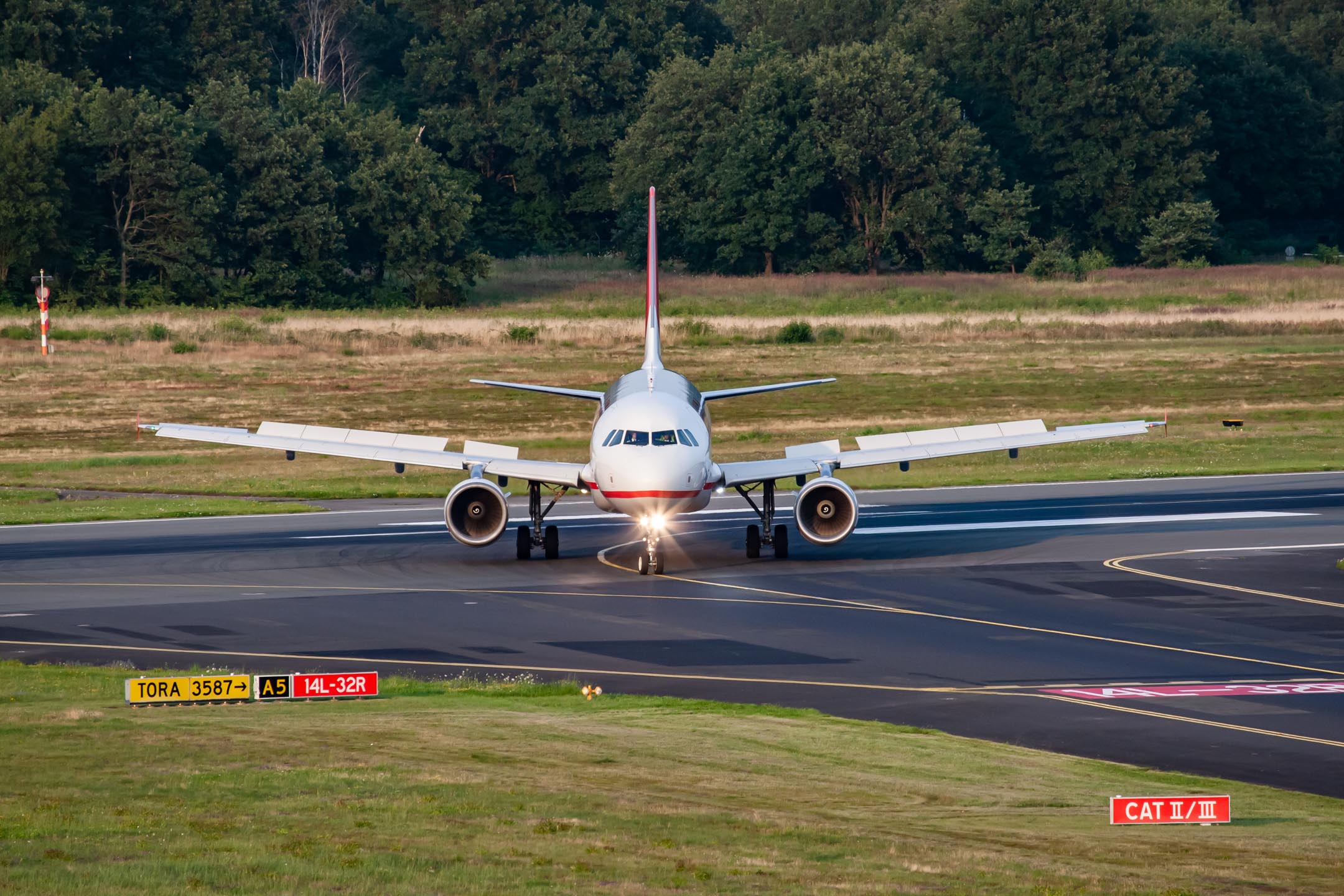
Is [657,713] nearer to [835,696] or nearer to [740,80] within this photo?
[835,696]

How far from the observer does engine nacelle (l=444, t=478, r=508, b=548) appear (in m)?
38.9

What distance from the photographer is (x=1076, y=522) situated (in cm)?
4631

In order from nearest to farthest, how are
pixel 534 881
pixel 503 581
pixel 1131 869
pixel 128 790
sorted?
pixel 534 881 < pixel 1131 869 < pixel 128 790 < pixel 503 581

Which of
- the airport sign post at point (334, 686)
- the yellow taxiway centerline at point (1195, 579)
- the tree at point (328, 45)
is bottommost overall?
the airport sign post at point (334, 686)

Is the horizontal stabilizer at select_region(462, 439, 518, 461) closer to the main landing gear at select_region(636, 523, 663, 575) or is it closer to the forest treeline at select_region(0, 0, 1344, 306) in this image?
the main landing gear at select_region(636, 523, 663, 575)

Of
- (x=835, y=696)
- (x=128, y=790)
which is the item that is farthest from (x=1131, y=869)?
(x=835, y=696)

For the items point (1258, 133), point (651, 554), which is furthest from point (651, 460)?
point (1258, 133)

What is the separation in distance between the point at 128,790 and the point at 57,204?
113 m

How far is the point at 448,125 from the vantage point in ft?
550

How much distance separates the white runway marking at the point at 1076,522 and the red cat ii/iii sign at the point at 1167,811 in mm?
28913

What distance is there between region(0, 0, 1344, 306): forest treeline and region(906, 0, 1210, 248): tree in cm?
32

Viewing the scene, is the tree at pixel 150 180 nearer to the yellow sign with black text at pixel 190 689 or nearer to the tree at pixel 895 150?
the tree at pixel 895 150

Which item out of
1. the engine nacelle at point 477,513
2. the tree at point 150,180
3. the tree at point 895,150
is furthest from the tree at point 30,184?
the engine nacelle at point 477,513

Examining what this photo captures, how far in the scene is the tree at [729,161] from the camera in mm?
152250
